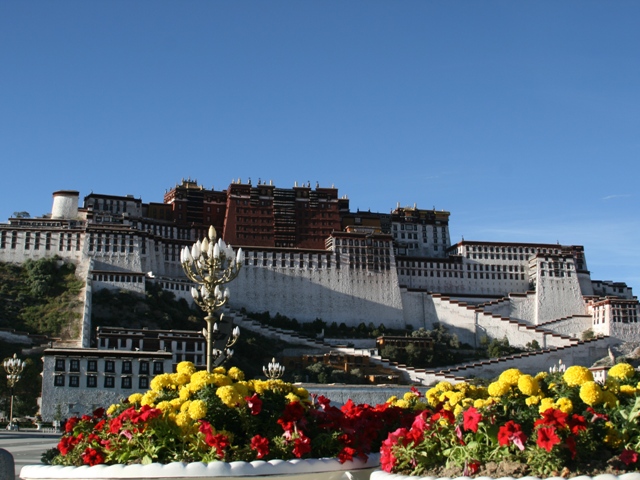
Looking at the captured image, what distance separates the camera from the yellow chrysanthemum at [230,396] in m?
12.6

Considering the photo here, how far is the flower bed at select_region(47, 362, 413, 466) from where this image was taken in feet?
38.8

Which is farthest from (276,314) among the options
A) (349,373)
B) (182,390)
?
(182,390)

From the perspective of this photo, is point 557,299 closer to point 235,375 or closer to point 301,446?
point 235,375

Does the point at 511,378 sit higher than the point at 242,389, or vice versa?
the point at 511,378

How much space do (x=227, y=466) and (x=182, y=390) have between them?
215cm

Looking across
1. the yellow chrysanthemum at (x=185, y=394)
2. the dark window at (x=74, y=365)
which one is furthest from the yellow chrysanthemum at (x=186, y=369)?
the dark window at (x=74, y=365)

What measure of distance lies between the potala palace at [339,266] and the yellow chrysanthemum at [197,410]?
56.7 metres

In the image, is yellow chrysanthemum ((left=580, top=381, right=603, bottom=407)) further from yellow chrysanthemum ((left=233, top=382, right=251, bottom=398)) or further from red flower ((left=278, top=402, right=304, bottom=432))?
yellow chrysanthemum ((left=233, top=382, right=251, bottom=398))

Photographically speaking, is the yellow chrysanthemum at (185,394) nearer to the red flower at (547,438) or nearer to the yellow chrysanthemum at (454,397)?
the yellow chrysanthemum at (454,397)

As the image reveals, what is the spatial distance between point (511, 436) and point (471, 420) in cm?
56

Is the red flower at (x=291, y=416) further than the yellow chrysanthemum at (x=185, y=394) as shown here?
No

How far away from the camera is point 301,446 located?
1223cm

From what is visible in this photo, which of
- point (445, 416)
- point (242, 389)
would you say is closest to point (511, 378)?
point (445, 416)

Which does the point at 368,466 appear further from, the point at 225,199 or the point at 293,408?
the point at 225,199
